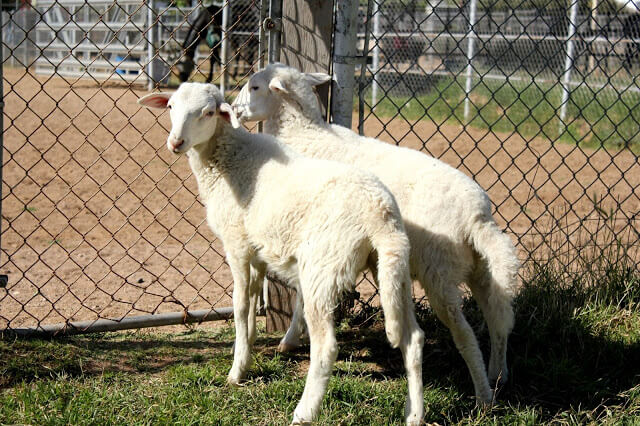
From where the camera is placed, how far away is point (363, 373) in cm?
330

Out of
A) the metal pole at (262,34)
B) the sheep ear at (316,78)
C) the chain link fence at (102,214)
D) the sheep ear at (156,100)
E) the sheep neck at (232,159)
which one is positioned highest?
the metal pole at (262,34)

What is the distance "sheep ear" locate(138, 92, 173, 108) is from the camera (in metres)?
3.08

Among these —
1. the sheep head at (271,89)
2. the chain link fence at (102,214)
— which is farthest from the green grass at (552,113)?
the sheep head at (271,89)

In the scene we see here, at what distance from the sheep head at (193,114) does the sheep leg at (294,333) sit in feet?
3.31

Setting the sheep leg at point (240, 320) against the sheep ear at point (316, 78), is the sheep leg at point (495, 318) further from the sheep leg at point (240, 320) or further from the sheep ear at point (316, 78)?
the sheep ear at point (316, 78)

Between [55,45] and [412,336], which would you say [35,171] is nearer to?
[412,336]

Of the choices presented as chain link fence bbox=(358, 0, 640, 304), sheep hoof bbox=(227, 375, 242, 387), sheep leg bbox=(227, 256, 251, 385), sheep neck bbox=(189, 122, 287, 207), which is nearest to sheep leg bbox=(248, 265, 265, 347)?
sheep leg bbox=(227, 256, 251, 385)

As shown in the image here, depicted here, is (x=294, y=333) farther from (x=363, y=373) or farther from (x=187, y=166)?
(x=187, y=166)

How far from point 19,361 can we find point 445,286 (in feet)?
6.35

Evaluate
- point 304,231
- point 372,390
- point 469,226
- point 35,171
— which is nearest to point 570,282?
point 469,226

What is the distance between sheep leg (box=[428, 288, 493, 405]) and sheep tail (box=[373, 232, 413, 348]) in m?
0.42

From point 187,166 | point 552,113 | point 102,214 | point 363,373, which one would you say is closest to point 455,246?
point 363,373

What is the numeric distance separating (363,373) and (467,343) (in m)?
0.57

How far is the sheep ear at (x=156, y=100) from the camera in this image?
10.1 feet
